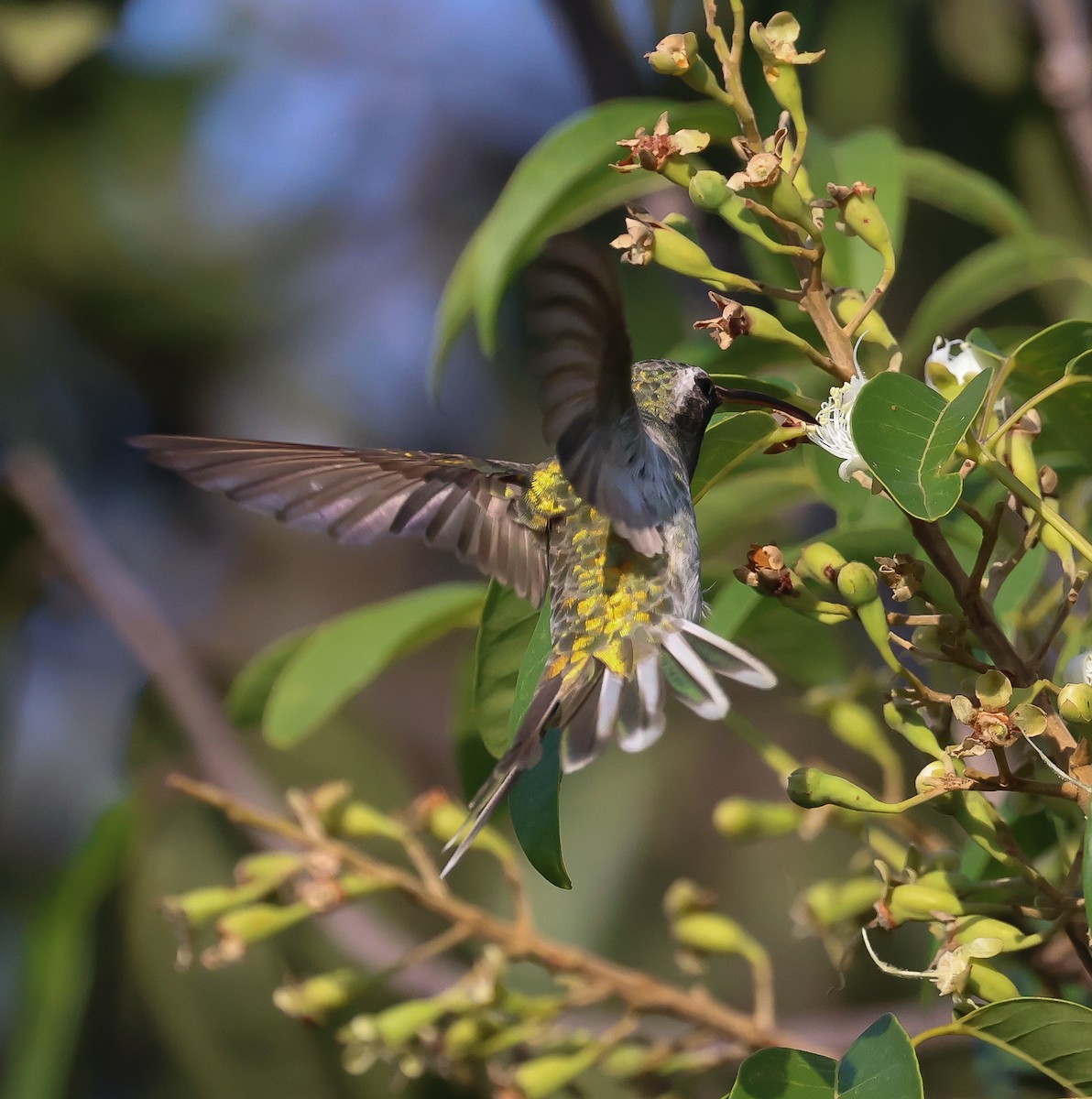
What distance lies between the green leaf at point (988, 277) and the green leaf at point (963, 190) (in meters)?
0.03

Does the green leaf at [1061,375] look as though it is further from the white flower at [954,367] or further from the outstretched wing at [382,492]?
the outstretched wing at [382,492]

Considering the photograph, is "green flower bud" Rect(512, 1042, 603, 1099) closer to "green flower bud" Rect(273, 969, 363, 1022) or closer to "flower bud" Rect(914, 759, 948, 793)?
"green flower bud" Rect(273, 969, 363, 1022)

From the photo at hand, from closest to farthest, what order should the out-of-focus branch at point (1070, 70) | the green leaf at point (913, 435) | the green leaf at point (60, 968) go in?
the green leaf at point (913, 435) < the out-of-focus branch at point (1070, 70) < the green leaf at point (60, 968)

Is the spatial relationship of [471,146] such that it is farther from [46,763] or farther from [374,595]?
[46,763]

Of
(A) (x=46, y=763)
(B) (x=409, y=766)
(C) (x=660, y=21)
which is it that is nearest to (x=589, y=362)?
(C) (x=660, y=21)

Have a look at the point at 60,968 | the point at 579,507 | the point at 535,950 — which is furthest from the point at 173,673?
the point at 579,507

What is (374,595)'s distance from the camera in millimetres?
3922

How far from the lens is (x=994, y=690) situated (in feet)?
2.85

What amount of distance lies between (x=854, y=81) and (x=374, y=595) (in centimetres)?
213

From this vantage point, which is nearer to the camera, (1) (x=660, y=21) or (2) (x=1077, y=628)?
(2) (x=1077, y=628)

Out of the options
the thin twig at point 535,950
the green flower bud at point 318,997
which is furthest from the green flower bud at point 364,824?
the green flower bud at point 318,997

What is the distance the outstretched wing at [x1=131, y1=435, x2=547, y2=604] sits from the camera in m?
1.28

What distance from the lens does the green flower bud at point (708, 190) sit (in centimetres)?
94

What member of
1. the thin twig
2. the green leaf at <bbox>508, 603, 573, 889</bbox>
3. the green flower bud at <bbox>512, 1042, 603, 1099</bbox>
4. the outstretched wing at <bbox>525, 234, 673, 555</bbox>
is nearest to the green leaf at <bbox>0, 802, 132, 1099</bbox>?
the thin twig
